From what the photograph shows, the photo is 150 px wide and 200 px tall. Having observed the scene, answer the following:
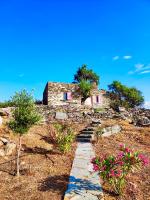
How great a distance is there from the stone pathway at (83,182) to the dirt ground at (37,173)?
1.00 ft

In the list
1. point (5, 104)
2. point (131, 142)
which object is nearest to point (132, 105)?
point (5, 104)

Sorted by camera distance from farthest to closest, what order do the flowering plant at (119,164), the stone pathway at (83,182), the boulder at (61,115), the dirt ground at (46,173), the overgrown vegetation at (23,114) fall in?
the boulder at (61,115) → the overgrown vegetation at (23,114) → the dirt ground at (46,173) → the flowering plant at (119,164) → the stone pathway at (83,182)

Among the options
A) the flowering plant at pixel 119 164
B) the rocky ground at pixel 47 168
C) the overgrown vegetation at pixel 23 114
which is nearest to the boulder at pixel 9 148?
the rocky ground at pixel 47 168

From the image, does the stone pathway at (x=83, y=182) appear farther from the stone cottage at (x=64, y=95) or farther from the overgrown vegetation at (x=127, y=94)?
the overgrown vegetation at (x=127, y=94)

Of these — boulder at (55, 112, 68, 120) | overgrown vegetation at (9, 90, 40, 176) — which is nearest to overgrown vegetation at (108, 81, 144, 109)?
boulder at (55, 112, 68, 120)

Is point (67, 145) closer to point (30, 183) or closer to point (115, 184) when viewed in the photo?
point (30, 183)

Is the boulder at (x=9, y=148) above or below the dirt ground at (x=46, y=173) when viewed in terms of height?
above

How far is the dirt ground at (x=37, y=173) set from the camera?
9.12 metres

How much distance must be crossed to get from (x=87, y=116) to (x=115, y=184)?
18654mm

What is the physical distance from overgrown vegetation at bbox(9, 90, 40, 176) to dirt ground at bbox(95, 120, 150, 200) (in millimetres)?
4303

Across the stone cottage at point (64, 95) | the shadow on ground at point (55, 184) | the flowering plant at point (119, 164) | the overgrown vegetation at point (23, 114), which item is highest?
the stone cottage at point (64, 95)

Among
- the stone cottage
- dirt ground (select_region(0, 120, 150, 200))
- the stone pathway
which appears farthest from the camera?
the stone cottage

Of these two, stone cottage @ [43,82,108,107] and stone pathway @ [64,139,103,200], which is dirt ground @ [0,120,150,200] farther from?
stone cottage @ [43,82,108,107]

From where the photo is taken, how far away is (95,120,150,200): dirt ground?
9094 millimetres
